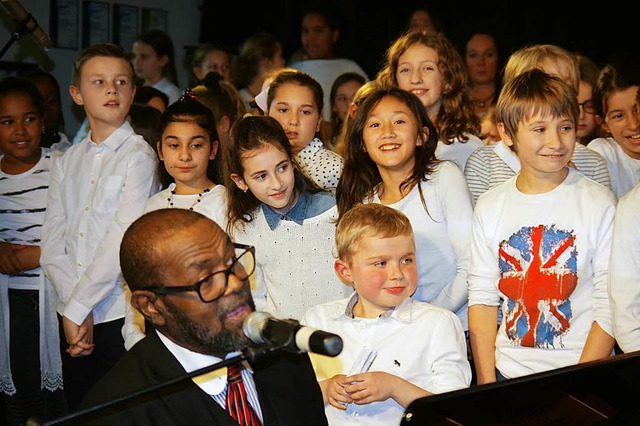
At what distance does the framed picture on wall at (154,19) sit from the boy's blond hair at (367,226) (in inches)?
169

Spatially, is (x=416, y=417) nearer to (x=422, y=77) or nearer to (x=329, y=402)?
(x=329, y=402)

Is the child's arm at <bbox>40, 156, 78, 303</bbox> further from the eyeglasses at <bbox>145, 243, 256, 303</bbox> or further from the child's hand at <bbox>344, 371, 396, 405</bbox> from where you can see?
the eyeglasses at <bbox>145, 243, 256, 303</bbox>

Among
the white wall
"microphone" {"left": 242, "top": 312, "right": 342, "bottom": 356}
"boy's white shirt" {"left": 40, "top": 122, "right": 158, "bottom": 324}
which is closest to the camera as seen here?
"microphone" {"left": 242, "top": 312, "right": 342, "bottom": 356}

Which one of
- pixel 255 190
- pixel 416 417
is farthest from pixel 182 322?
pixel 255 190

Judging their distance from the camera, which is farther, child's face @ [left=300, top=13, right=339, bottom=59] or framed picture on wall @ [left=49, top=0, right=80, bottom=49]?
framed picture on wall @ [left=49, top=0, right=80, bottom=49]

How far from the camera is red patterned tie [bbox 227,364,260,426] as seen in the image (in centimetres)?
200

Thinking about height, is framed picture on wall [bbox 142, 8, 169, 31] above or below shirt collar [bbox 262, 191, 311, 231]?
above

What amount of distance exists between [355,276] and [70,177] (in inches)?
62.2

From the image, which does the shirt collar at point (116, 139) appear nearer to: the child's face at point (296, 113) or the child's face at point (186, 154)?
the child's face at point (186, 154)

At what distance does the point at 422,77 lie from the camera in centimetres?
362

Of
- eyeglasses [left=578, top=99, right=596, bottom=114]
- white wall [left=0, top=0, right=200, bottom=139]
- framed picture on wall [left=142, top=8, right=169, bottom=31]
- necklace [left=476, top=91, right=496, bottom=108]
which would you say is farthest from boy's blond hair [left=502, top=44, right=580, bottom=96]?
framed picture on wall [left=142, top=8, right=169, bottom=31]

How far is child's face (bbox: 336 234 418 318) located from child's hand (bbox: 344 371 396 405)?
23cm

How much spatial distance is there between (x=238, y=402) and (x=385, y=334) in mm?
667

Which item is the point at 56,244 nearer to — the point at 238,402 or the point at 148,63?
the point at 238,402
